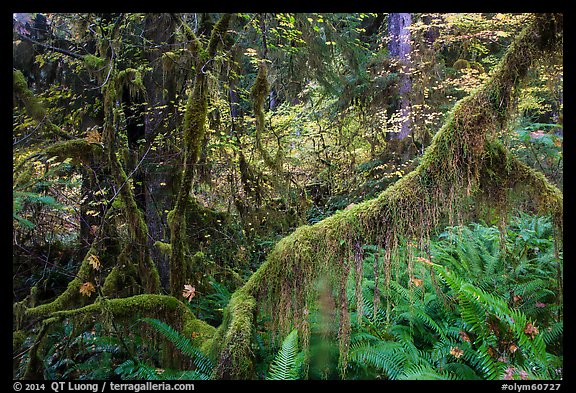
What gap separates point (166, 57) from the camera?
18.0 ft

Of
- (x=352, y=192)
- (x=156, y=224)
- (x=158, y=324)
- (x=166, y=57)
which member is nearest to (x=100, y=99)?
(x=166, y=57)

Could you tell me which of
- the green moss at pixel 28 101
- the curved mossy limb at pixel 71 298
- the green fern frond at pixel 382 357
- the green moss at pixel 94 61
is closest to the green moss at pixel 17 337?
the curved mossy limb at pixel 71 298

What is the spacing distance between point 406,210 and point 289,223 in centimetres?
377

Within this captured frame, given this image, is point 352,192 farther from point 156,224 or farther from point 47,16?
point 47,16

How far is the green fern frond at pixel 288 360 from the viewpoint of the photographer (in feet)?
9.44

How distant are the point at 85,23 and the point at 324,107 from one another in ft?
19.1

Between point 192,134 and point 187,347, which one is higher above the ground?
point 192,134

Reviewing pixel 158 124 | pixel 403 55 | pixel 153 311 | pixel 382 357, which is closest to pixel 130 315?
pixel 153 311

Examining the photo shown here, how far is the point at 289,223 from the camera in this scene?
6586 millimetres

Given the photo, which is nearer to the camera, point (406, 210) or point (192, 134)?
point (406, 210)

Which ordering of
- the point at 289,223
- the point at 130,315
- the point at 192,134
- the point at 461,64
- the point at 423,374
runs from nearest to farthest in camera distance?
the point at 423,374
the point at 130,315
the point at 192,134
the point at 289,223
the point at 461,64

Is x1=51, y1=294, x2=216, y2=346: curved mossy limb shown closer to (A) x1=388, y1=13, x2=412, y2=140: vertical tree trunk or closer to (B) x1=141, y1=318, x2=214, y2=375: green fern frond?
(B) x1=141, y1=318, x2=214, y2=375: green fern frond

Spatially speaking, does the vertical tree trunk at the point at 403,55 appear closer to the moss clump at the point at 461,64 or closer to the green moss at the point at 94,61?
the moss clump at the point at 461,64

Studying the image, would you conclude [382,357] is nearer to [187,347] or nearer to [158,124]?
[187,347]
